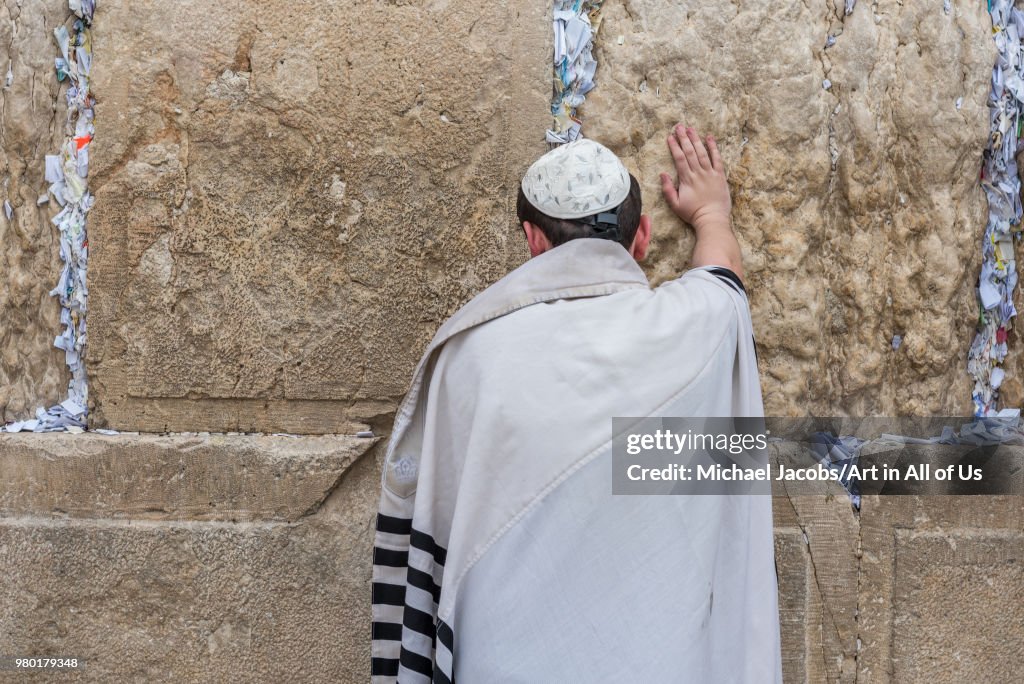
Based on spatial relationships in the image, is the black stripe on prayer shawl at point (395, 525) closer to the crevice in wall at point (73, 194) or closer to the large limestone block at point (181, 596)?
the large limestone block at point (181, 596)

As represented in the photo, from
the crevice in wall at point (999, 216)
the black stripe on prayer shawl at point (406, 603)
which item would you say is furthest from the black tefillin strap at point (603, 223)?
the crevice in wall at point (999, 216)

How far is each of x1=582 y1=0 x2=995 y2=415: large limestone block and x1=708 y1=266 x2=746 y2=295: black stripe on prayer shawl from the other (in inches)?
15.0

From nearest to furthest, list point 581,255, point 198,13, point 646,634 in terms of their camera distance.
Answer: point 646,634 → point 581,255 → point 198,13

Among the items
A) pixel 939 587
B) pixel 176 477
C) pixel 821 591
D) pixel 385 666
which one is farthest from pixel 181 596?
pixel 939 587

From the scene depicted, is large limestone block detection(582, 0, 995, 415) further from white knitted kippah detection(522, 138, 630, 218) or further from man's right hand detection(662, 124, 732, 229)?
white knitted kippah detection(522, 138, 630, 218)

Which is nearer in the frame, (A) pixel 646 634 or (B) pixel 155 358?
(A) pixel 646 634

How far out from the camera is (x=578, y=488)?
173cm

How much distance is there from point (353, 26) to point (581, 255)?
0.96m

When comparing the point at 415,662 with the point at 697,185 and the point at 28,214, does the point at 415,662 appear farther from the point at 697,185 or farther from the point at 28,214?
the point at 28,214

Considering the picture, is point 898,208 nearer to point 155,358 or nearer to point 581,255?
point 581,255

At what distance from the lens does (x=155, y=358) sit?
2381 mm

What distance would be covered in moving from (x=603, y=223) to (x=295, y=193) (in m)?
0.89

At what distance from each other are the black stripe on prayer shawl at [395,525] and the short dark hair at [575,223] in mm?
685

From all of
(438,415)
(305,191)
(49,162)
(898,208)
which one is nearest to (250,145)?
(305,191)
